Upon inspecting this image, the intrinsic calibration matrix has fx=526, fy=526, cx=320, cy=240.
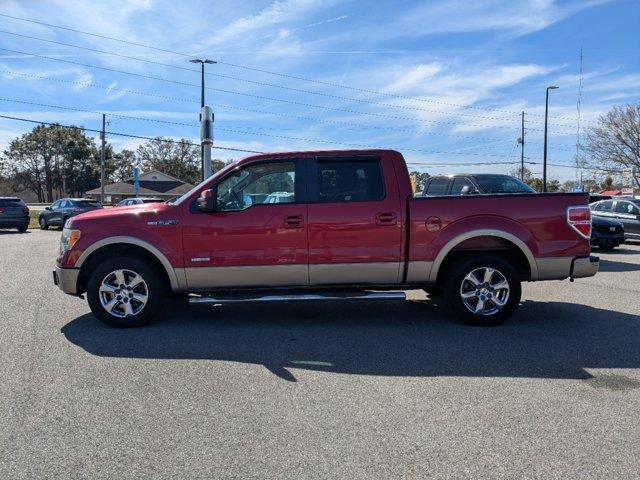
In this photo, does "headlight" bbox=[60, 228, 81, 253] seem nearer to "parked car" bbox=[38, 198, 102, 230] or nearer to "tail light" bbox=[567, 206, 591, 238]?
"tail light" bbox=[567, 206, 591, 238]

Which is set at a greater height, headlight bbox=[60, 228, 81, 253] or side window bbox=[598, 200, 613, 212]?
side window bbox=[598, 200, 613, 212]

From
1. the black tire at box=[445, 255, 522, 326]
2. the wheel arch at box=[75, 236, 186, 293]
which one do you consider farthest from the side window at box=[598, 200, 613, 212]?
the wheel arch at box=[75, 236, 186, 293]

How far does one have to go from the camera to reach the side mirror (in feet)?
19.4

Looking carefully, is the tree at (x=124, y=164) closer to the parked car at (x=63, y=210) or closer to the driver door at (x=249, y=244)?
the parked car at (x=63, y=210)

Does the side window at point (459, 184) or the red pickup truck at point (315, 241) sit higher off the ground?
the side window at point (459, 184)

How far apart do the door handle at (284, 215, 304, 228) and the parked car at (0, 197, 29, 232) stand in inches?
898

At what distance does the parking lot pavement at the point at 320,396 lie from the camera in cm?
311

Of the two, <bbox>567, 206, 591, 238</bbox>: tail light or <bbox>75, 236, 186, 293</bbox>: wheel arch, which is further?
<bbox>567, 206, 591, 238</bbox>: tail light

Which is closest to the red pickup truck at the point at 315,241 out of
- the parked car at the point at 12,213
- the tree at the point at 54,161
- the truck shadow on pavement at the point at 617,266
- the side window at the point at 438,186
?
the truck shadow on pavement at the point at 617,266

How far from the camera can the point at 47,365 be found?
4.80 metres

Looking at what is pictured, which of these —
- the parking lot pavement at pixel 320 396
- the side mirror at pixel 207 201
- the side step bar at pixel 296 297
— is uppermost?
the side mirror at pixel 207 201

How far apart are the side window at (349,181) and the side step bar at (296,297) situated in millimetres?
1087

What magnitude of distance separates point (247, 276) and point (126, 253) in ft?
4.94

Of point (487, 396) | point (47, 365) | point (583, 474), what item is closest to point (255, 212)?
point (47, 365)
